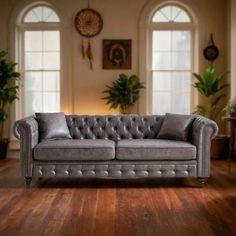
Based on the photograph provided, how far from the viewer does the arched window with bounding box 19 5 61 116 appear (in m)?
6.48

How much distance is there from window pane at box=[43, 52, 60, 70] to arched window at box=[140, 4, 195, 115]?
1.56 meters

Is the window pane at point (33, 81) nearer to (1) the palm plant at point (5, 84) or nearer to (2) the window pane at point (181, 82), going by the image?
(1) the palm plant at point (5, 84)

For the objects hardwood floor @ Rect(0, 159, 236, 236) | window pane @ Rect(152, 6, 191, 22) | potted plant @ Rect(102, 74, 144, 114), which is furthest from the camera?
window pane @ Rect(152, 6, 191, 22)

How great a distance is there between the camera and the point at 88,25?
6316 mm

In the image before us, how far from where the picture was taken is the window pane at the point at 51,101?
661 cm

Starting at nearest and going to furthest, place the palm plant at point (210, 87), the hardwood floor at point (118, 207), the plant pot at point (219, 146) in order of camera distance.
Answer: the hardwood floor at point (118, 207)
the plant pot at point (219, 146)
the palm plant at point (210, 87)

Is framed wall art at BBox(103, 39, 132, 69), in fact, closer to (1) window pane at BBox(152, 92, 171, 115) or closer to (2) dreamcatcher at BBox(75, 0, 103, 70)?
(2) dreamcatcher at BBox(75, 0, 103, 70)

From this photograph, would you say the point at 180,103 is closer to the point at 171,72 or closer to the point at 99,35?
the point at 171,72

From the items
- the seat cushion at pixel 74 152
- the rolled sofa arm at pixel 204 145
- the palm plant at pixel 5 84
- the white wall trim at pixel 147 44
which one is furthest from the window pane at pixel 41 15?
the rolled sofa arm at pixel 204 145

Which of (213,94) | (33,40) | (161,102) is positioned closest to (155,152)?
(213,94)

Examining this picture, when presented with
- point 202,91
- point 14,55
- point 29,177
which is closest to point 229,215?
point 29,177

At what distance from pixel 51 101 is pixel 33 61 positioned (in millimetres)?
814

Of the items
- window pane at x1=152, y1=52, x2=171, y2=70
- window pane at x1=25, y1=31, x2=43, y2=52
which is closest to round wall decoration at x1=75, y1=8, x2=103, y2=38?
window pane at x1=25, y1=31, x2=43, y2=52

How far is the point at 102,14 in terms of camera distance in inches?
250
